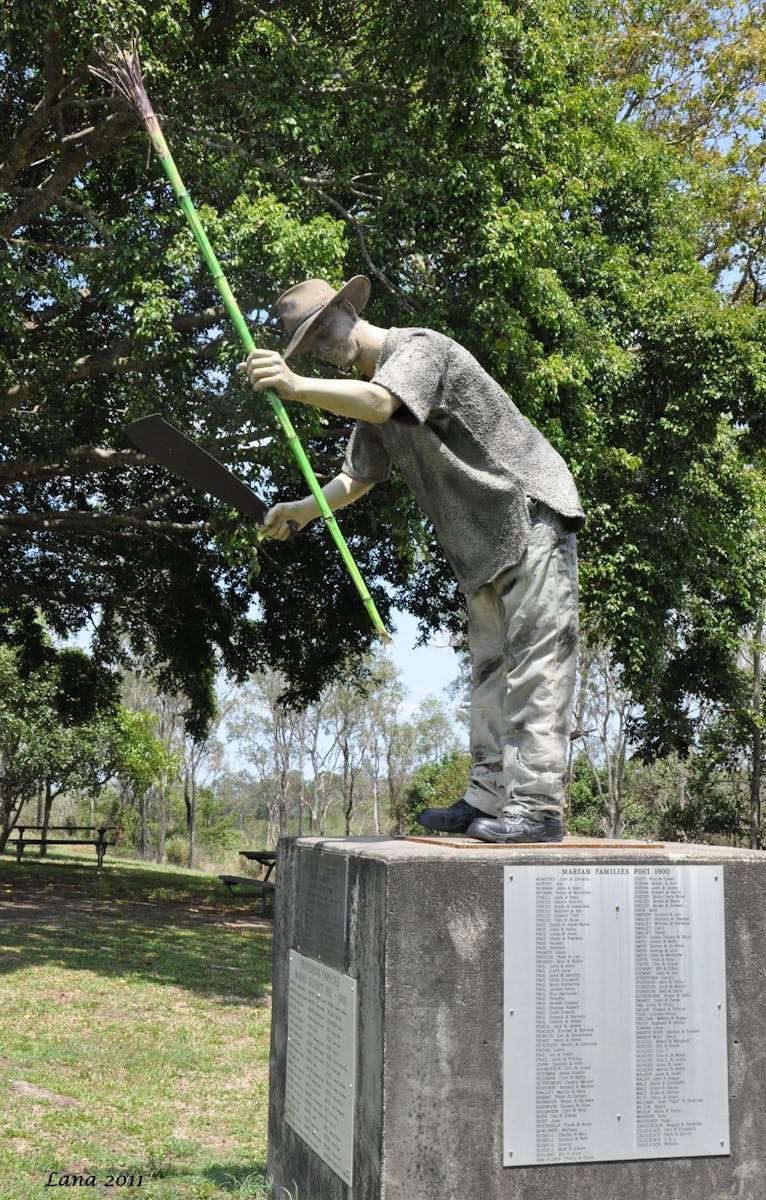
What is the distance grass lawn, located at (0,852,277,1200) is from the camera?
454 centimetres

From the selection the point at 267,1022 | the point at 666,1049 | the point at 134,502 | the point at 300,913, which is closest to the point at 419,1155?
the point at 666,1049

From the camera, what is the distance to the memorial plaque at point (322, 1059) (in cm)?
321

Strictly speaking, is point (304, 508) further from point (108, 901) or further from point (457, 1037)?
point (108, 901)

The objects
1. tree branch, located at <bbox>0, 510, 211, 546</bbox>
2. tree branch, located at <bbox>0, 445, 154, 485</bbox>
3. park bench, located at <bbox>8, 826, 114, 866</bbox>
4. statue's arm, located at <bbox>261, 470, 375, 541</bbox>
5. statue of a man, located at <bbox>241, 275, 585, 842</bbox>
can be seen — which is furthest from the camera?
park bench, located at <bbox>8, 826, 114, 866</bbox>

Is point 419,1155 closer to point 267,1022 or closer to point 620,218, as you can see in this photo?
point 267,1022

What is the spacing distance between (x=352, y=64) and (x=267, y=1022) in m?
8.96

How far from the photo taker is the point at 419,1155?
295 centimetres

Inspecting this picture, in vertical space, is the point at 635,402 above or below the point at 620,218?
below

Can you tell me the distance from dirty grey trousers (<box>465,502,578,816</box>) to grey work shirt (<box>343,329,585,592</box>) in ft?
0.22

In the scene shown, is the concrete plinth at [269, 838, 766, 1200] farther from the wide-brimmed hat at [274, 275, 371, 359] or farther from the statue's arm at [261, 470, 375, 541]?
the wide-brimmed hat at [274, 275, 371, 359]

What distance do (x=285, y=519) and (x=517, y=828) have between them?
4.36 feet

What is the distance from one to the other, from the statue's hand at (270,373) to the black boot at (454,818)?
1.50 meters

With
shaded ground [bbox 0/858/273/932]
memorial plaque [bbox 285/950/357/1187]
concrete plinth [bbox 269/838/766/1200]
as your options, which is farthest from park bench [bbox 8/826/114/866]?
concrete plinth [bbox 269/838/766/1200]

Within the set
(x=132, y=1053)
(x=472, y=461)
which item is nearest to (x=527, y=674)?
(x=472, y=461)
